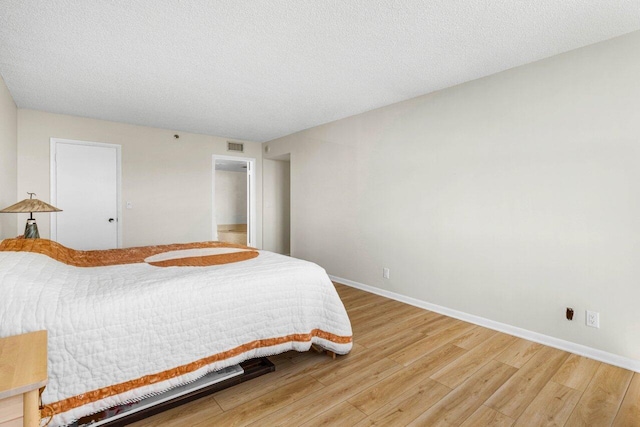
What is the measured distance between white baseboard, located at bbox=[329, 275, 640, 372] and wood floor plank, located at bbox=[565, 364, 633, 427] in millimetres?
67

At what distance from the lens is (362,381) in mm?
1932

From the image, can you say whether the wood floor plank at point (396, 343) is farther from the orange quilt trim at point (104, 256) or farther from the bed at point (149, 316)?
the orange quilt trim at point (104, 256)

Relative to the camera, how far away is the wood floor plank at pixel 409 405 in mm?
1584

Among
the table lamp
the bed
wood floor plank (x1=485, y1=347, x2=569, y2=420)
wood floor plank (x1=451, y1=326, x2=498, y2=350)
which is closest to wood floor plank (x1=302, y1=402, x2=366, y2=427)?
the bed

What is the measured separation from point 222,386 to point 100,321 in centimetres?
79

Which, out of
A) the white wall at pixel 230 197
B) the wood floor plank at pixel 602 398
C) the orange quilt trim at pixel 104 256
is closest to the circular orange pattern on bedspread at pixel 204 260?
the orange quilt trim at pixel 104 256

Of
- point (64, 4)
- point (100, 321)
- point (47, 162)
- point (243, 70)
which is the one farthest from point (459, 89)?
point (47, 162)

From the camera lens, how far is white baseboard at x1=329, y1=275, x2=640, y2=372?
214cm

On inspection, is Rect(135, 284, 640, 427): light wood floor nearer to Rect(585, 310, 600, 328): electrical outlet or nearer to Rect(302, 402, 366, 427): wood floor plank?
Rect(302, 402, 366, 427): wood floor plank

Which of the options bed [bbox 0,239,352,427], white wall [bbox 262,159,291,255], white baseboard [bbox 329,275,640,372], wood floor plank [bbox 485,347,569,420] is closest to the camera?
bed [bbox 0,239,352,427]

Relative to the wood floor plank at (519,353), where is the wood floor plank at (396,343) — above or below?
above

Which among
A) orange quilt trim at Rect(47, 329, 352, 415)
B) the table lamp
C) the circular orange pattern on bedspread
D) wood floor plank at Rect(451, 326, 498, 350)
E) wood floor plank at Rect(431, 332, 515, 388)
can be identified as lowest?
wood floor plank at Rect(431, 332, 515, 388)

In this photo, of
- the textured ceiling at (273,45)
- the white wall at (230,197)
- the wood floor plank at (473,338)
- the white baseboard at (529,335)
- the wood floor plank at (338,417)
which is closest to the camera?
the wood floor plank at (338,417)

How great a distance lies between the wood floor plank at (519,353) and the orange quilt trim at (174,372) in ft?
3.87
